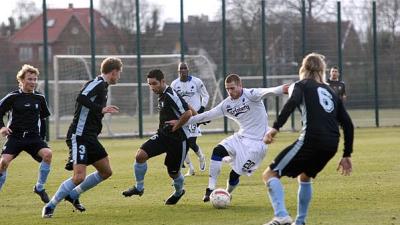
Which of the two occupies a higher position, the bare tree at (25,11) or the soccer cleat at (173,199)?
the bare tree at (25,11)

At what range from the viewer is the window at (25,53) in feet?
94.2

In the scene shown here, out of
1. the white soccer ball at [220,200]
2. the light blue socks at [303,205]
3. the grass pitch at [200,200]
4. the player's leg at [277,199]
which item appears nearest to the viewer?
the player's leg at [277,199]

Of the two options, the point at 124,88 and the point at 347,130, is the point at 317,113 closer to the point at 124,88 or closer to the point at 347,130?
the point at 347,130

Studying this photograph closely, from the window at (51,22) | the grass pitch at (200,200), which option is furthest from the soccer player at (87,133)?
the window at (51,22)

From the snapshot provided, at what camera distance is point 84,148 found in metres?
10.6

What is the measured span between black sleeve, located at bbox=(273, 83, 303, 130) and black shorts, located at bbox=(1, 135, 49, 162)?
4.37 metres

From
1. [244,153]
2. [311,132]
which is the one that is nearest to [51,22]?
[244,153]

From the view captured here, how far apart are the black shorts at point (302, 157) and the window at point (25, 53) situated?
68.3 feet

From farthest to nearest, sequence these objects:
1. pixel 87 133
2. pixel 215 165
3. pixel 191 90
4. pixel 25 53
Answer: pixel 25 53 < pixel 191 90 < pixel 215 165 < pixel 87 133

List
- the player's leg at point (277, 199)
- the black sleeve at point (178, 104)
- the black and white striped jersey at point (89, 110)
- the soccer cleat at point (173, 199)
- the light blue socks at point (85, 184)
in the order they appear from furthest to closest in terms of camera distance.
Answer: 1. the soccer cleat at point (173, 199)
2. the black sleeve at point (178, 104)
3. the light blue socks at point (85, 184)
4. the black and white striped jersey at point (89, 110)
5. the player's leg at point (277, 199)

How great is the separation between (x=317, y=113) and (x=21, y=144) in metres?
4.74

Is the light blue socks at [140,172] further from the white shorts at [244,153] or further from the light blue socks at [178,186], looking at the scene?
the white shorts at [244,153]

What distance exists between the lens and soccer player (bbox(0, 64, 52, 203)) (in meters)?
11.8

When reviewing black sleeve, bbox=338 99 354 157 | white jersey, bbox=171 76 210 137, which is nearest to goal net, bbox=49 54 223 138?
white jersey, bbox=171 76 210 137
